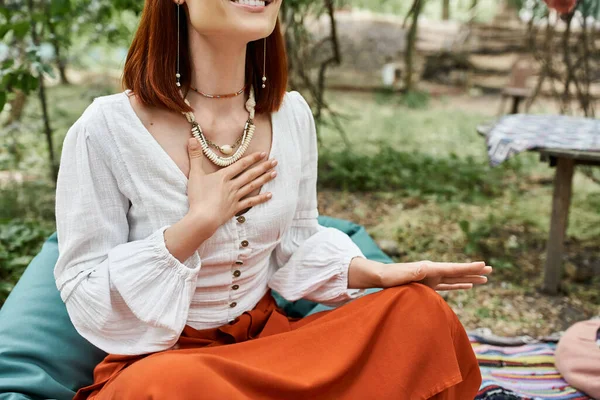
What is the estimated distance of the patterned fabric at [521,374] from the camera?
2.11 metres

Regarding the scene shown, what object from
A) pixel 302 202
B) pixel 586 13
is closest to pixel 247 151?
pixel 302 202

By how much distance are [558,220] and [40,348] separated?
2.39 m

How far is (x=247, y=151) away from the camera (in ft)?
5.22

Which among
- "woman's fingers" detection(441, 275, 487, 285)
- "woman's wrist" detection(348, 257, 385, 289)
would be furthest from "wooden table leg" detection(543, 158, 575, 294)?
"woman's wrist" detection(348, 257, 385, 289)

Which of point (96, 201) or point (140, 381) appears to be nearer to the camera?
point (140, 381)

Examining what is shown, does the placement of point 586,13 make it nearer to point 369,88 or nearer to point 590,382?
point 590,382

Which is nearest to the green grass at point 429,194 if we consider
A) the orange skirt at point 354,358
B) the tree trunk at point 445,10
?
the orange skirt at point 354,358

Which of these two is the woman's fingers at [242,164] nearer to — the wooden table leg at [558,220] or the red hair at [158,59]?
the red hair at [158,59]

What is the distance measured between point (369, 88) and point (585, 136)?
6.49 meters

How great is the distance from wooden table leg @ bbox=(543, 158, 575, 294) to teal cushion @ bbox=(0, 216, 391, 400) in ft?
7.29

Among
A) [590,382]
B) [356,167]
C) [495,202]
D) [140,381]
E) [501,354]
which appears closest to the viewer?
[140,381]

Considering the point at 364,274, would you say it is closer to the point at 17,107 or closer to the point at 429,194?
the point at 429,194

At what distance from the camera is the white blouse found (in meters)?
1.34

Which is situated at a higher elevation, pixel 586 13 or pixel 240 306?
pixel 586 13
